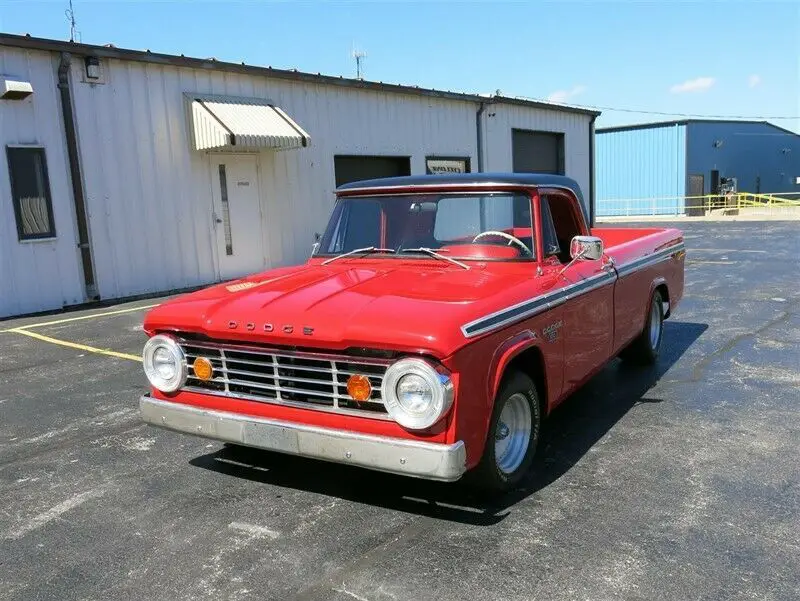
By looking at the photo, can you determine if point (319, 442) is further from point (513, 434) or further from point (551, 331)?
point (551, 331)

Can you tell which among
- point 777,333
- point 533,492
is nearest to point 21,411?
point 533,492

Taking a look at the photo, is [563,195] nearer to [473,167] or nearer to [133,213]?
[133,213]

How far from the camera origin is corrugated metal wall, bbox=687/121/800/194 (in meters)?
40.1

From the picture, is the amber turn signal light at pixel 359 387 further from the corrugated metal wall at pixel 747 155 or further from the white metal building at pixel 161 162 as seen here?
the corrugated metal wall at pixel 747 155

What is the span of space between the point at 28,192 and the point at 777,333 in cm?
995

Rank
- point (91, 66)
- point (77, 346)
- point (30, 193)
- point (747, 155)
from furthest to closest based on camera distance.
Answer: point (747, 155) < point (91, 66) < point (30, 193) < point (77, 346)

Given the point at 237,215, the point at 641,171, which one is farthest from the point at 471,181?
the point at 641,171

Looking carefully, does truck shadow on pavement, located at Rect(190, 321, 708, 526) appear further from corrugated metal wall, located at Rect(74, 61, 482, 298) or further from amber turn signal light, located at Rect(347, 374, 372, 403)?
corrugated metal wall, located at Rect(74, 61, 482, 298)

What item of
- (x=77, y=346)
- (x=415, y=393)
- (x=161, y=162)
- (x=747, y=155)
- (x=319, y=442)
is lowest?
(x=77, y=346)

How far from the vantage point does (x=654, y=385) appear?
18.7 feet

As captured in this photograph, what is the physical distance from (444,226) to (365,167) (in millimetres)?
11366

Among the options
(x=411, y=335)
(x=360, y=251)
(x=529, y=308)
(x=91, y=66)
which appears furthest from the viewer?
(x=91, y=66)

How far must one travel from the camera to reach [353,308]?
3.39m

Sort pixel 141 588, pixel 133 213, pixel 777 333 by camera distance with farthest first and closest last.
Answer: pixel 133 213
pixel 777 333
pixel 141 588
